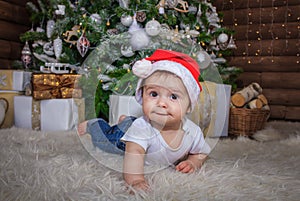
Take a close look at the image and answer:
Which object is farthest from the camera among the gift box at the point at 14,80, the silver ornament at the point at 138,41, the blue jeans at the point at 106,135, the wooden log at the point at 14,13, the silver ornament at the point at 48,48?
the wooden log at the point at 14,13

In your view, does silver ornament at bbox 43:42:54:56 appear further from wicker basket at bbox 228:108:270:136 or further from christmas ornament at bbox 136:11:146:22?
wicker basket at bbox 228:108:270:136

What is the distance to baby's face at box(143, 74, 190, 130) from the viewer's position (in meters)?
0.72

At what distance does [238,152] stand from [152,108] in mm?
674

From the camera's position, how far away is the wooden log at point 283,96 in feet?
8.23

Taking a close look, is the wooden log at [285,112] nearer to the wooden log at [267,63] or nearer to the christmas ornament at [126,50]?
the wooden log at [267,63]

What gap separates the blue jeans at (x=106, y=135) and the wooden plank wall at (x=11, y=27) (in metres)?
1.69

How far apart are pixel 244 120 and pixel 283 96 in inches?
39.3

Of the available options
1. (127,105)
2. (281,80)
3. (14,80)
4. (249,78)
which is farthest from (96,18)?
(281,80)

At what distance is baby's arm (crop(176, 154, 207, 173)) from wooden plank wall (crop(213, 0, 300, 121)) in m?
1.91

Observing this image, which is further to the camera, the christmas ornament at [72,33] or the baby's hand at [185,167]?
the christmas ornament at [72,33]

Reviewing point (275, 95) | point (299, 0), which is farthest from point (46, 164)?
point (299, 0)

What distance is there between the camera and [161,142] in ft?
2.62

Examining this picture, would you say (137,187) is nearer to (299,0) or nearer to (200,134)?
(200,134)

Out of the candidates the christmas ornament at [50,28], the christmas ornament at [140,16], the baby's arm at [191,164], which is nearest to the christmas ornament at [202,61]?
the baby's arm at [191,164]
